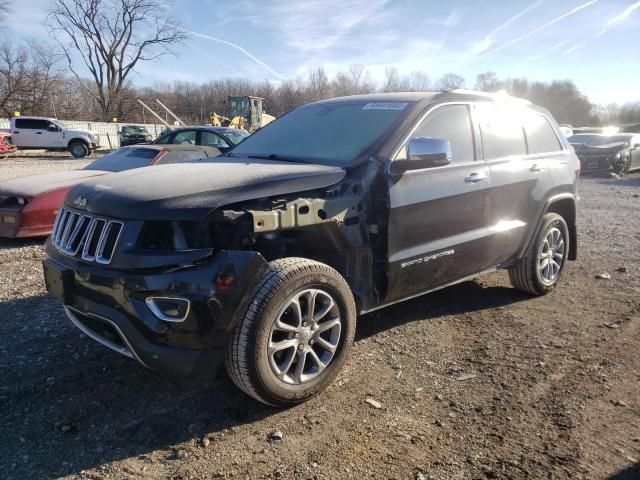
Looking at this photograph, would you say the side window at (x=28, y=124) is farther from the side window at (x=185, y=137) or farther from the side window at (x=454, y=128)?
the side window at (x=454, y=128)

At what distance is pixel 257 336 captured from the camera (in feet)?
8.84

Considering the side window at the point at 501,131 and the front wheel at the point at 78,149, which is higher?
the front wheel at the point at 78,149

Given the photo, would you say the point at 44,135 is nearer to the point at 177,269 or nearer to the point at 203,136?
the point at 203,136

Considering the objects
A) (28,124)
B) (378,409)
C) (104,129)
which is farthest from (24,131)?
(378,409)

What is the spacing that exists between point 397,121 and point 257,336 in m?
1.90

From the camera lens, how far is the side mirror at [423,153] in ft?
11.0

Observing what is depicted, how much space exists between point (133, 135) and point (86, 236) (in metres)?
30.1

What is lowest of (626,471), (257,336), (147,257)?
(626,471)

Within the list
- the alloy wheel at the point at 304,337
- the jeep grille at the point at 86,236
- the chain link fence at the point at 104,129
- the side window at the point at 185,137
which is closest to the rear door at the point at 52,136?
the chain link fence at the point at 104,129

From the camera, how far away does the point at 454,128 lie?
4.04 m

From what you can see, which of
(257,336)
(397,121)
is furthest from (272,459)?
(397,121)

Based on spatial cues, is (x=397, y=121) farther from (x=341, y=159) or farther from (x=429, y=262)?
(x=429, y=262)

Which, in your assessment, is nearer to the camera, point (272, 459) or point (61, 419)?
point (272, 459)

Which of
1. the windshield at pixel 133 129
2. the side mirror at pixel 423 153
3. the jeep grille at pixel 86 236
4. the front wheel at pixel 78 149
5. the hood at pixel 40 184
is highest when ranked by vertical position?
the windshield at pixel 133 129
